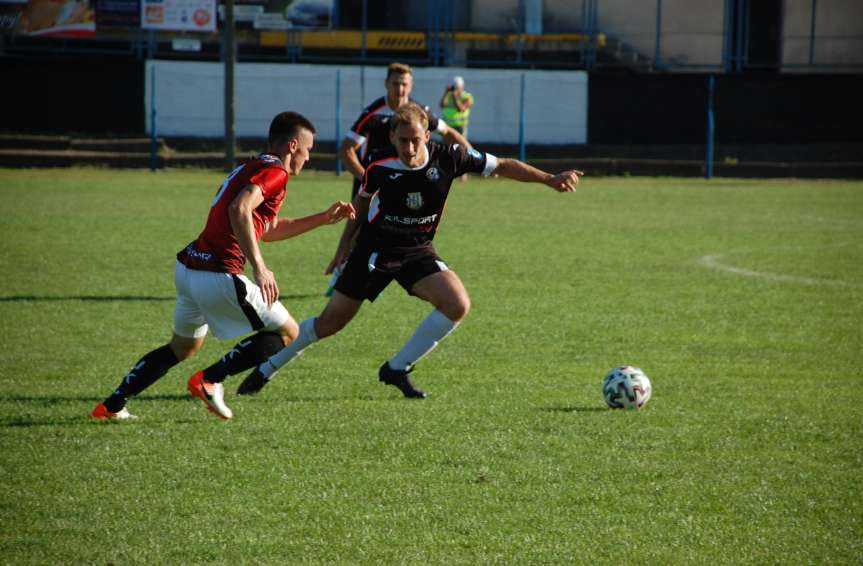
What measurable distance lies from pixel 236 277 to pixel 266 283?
26cm

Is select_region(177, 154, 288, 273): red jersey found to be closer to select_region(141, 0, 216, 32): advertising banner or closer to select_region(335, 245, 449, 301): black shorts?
select_region(335, 245, 449, 301): black shorts

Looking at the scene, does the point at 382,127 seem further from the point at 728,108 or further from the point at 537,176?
the point at 728,108

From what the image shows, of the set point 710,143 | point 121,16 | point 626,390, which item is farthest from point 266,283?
point 121,16

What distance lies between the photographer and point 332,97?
98.0ft

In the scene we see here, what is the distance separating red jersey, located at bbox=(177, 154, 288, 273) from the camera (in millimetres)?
5676

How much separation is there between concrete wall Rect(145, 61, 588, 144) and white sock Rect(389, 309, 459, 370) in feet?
74.3

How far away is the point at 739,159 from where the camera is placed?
3091 centimetres

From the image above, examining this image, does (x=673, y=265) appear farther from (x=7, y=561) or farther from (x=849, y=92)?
(x=849, y=92)

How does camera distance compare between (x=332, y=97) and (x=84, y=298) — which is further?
(x=332, y=97)

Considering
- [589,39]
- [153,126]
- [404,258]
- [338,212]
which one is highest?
[589,39]

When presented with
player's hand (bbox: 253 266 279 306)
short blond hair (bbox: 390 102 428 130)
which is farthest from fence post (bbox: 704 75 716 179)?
player's hand (bbox: 253 266 279 306)

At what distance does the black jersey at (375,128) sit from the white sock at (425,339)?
2.16 metres

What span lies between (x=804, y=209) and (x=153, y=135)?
14897 mm

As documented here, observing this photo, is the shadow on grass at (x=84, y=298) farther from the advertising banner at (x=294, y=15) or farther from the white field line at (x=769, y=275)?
the advertising banner at (x=294, y=15)
